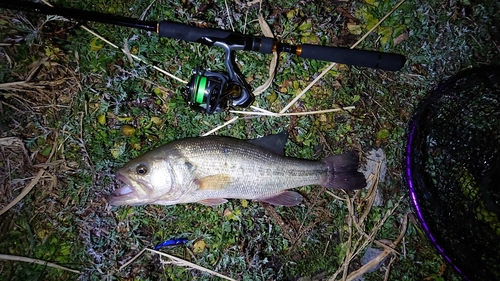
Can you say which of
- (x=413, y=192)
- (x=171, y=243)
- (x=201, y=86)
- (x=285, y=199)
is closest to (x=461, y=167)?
(x=413, y=192)

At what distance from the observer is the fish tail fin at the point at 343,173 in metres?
3.18

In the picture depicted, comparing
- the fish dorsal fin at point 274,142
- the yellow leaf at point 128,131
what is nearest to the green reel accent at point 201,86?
the fish dorsal fin at point 274,142

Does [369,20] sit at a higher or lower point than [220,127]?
higher

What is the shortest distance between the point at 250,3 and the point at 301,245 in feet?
8.16

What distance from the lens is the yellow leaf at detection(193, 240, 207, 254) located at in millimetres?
3271

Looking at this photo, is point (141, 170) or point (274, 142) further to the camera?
point (274, 142)

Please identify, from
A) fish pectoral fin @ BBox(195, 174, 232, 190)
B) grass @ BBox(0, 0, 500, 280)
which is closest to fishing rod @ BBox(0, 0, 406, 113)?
grass @ BBox(0, 0, 500, 280)

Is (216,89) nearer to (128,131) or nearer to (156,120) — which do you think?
(156,120)

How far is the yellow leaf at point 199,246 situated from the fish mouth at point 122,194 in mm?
856

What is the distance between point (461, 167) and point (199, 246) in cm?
280

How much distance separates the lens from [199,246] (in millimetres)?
3277

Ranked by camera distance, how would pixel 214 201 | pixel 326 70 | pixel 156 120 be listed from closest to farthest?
pixel 214 201 → pixel 156 120 → pixel 326 70

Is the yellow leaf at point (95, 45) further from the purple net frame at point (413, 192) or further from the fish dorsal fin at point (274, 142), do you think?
the purple net frame at point (413, 192)

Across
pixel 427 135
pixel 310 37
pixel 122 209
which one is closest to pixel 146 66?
pixel 122 209
